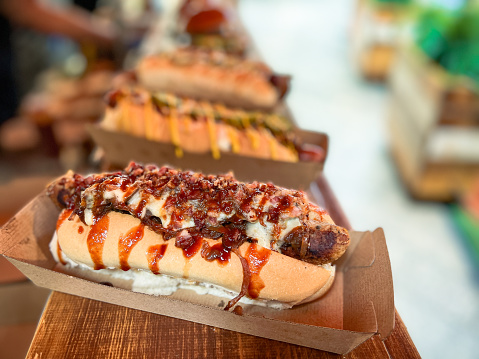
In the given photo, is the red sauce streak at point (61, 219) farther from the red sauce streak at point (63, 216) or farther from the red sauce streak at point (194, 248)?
the red sauce streak at point (194, 248)

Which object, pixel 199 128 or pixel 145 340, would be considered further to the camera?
pixel 199 128

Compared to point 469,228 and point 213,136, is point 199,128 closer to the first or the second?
point 213,136

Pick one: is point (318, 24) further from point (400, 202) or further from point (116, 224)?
point (116, 224)

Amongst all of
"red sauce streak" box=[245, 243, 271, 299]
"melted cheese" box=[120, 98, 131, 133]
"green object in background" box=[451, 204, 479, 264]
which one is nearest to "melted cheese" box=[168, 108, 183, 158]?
"melted cheese" box=[120, 98, 131, 133]

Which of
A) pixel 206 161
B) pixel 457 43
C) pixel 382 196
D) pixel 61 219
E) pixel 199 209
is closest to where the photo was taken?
pixel 199 209

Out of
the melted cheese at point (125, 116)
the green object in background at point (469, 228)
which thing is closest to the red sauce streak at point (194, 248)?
the melted cheese at point (125, 116)

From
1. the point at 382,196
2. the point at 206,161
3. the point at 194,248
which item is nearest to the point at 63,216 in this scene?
the point at 194,248
